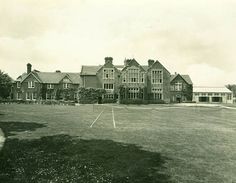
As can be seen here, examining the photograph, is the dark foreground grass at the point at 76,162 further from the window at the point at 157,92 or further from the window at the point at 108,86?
the window at the point at 157,92

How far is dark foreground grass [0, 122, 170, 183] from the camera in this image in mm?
10406

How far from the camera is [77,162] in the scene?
480 inches

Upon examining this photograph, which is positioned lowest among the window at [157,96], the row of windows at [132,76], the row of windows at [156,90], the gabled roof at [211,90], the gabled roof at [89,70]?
the window at [157,96]

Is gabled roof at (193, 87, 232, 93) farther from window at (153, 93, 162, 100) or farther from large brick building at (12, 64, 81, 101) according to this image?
large brick building at (12, 64, 81, 101)

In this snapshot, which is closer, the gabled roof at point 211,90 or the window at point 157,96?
the window at point 157,96

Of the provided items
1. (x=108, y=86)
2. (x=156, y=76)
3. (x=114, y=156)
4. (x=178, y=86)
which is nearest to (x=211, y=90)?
(x=178, y=86)

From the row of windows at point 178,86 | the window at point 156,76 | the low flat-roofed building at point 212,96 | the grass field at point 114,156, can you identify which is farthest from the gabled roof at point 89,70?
the grass field at point 114,156

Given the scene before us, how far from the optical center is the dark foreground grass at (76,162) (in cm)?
1041

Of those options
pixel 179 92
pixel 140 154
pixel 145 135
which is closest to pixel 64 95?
pixel 179 92

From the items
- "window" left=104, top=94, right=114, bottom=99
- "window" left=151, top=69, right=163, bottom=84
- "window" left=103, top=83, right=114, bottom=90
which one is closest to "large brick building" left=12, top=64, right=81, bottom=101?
"window" left=103, top=83, right=114, bottom=90

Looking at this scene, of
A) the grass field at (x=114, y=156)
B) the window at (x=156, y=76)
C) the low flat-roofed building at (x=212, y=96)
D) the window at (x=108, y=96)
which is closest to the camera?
the grass field at (x=114, y=156)

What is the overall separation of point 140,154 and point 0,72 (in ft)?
203

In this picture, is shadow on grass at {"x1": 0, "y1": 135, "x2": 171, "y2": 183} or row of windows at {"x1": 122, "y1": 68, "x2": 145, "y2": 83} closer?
shadow on grass at {"x1": 0, "y1": 135, "x2": 171, "y2": 183}

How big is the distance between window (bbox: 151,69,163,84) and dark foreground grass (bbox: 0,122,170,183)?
5392 cm
